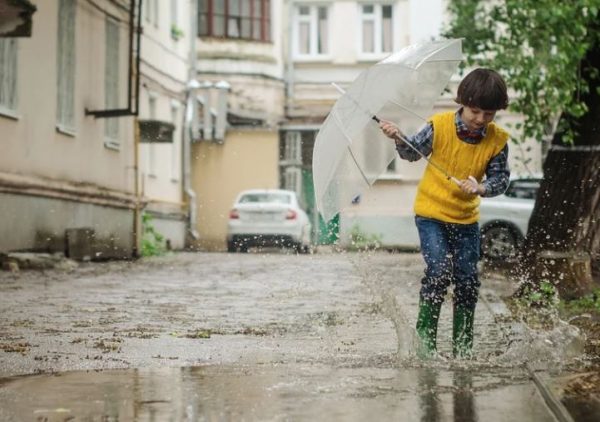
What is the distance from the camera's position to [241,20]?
41188 mm

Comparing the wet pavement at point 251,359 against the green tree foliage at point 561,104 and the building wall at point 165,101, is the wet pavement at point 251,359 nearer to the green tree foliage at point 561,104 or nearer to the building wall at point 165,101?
the green tree foliage at point 561,104

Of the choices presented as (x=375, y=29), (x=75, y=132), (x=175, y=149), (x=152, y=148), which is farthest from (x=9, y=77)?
(x=375, y=29)

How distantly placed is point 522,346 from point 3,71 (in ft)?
41.9

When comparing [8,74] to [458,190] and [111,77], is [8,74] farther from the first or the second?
[458,190]

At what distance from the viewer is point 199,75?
133 ft

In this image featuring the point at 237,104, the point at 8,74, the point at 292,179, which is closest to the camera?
the point at 8,74

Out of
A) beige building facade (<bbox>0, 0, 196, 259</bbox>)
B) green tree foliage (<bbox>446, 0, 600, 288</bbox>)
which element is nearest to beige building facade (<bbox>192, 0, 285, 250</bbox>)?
beige building facade (<bbox>0, 0, 196, 259</bbox>)

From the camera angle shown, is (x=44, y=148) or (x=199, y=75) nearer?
(x=44, y=148)

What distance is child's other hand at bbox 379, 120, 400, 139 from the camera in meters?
7.35

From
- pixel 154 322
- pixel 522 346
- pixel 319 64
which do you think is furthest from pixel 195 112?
pixel 522 346

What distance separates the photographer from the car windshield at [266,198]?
103 feet

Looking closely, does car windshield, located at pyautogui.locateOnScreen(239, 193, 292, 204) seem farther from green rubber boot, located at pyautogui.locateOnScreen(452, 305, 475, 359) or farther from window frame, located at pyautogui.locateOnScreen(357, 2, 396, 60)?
green rubber boot, located at pyautogui.locateOnScreen(452, 305, 475, 359)

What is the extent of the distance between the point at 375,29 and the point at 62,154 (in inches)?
873

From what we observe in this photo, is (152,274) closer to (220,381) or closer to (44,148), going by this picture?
(44,148)
